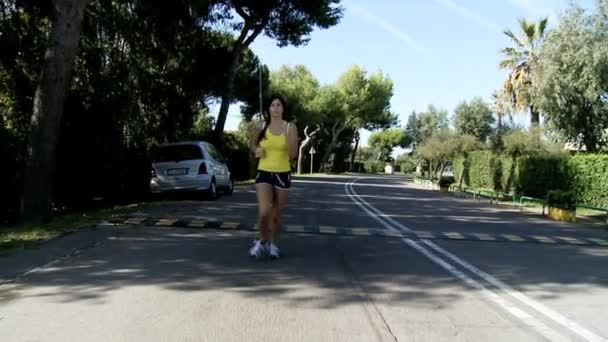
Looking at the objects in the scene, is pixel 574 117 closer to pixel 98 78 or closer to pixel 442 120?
pixel 98 78

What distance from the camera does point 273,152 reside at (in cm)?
750

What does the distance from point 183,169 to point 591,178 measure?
13006 millimetres

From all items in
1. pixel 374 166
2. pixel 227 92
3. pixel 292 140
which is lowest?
pixel 292 140

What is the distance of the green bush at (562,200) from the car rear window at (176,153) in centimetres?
968

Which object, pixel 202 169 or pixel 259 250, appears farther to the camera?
pixel 202 169

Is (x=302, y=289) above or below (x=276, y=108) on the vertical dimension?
below

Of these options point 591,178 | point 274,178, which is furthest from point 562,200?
point 274,178

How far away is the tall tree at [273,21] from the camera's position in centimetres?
2798

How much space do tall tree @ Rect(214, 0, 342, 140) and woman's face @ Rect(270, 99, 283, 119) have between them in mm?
20374

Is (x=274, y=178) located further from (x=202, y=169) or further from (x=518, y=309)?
(x=202, y=169)

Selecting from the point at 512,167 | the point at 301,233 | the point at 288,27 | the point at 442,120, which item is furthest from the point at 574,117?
the point at 442,120

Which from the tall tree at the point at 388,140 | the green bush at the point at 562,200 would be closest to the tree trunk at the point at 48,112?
the green bush at the point at 562,200

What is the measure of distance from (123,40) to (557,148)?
19876 millimetres

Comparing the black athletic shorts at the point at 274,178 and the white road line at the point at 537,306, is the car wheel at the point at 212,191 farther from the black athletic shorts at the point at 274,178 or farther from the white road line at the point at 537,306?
the black athletic shorts at the point at 274,178
